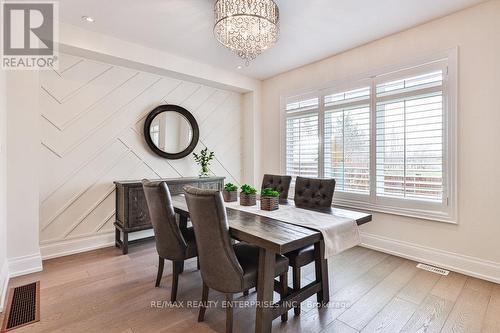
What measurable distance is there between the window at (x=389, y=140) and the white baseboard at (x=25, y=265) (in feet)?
12.0

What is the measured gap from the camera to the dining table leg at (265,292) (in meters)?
1.61

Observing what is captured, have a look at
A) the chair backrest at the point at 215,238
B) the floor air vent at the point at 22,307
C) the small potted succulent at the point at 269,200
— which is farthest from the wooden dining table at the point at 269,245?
the floor air vent at the point at 22,307

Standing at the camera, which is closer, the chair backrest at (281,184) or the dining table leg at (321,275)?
the dining table leg at (321,275)

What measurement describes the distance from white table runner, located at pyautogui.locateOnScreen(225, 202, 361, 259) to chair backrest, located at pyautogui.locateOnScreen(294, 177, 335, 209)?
42 cm

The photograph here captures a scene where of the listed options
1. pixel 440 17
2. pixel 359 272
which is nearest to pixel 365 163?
pixel 359 272

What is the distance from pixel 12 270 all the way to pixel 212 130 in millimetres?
3173

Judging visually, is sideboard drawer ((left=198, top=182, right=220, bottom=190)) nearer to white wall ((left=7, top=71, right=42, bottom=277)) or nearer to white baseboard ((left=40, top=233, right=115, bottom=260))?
white baseboard ((left=40, top=233, right=115, bottom=260))

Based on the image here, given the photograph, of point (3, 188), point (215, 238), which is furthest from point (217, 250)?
point (3, 188)

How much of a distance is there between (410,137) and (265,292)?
2.56 meters

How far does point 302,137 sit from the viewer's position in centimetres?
423

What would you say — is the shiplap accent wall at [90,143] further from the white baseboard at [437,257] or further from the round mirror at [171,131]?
the white baseboard at [437,257]

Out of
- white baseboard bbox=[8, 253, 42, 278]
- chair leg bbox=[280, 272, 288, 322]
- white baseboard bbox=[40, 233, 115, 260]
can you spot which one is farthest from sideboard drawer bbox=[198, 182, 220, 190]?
chair leg bbox=[280, 272, 288, 322]

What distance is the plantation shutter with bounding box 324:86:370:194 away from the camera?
3.43m

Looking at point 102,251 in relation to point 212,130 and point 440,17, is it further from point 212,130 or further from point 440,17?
point 440,17
